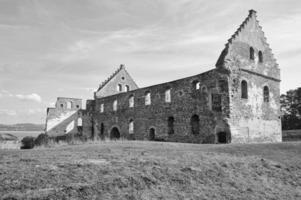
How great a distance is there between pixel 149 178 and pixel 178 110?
14.0m

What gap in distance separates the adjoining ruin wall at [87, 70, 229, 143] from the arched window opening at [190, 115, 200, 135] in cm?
21

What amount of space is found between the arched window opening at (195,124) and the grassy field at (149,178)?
9.35 metres

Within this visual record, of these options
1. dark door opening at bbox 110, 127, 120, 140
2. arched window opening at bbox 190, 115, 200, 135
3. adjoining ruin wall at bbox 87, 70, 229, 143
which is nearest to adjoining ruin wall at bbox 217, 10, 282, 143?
adjoining ruin wall at bbox 87, 70, 229, 143

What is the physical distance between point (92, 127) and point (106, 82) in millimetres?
5992

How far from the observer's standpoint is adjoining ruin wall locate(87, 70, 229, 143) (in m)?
18.2

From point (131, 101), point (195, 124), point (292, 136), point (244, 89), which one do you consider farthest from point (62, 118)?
point (292, 136)

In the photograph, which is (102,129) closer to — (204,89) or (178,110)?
(178,110)

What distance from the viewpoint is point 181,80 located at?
810 inches

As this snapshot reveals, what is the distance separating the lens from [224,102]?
58.6ft

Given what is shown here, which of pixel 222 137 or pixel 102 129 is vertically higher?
pixel 102 129

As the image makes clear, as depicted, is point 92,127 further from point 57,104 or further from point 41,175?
point 41,175

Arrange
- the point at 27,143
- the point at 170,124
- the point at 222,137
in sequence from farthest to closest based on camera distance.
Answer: the point at 27,143
the point at 170,124
the point at 222,137

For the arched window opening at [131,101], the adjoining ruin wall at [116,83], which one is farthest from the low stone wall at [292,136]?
the adjoining ruin wall at [116,83]

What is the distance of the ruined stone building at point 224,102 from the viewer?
18023mm
